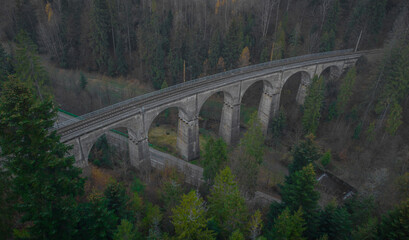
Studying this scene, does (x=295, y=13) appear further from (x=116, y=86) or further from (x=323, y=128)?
(x=116, y=86)

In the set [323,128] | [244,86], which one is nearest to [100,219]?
[244,86]

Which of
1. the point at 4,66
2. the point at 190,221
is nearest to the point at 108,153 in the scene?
the point at 190,221

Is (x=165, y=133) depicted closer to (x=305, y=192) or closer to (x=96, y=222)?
(x=305, y=192)

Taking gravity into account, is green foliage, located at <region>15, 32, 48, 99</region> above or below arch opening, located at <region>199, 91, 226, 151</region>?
above

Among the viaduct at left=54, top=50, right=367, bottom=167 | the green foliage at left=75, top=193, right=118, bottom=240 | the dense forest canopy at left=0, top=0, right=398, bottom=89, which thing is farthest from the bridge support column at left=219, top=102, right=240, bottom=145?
the green foliage at left=75, top=193, right=118, bottom=240

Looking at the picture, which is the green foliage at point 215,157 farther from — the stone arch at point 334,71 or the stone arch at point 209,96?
the stone arch at point 334,71

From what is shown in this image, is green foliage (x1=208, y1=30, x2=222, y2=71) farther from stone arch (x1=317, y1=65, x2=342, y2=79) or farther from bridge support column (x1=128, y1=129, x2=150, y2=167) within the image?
bridge support column (x1=128, y1=129, x2=150, y2=167)
